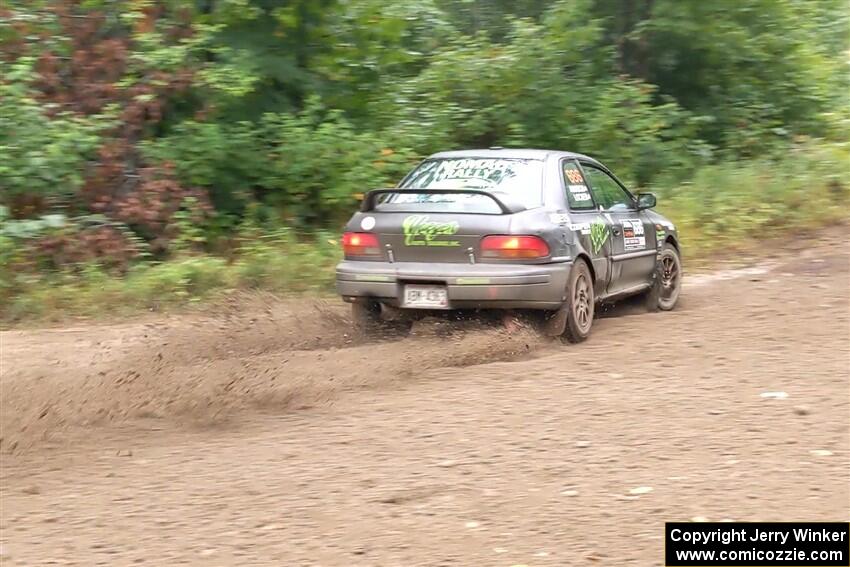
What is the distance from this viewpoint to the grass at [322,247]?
33.7ft

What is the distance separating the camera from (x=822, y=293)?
11.1 metres

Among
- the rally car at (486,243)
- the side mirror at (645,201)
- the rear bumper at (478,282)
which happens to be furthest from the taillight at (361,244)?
the side mirror at (645,201)

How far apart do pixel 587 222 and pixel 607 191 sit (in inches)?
39.7

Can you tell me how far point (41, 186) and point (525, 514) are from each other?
7986mm

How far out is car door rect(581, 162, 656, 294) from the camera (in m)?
9.52

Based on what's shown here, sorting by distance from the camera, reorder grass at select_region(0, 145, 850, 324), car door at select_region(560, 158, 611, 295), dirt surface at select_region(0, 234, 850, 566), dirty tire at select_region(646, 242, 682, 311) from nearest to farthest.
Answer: dirt surface at select_region(0, 234, 850, 566)
car door at select_region(560, 158, 611, 295)
grass at select_region(0, 145, 850, 324)
dirty tire at select_region(646, 242, 682, 311)

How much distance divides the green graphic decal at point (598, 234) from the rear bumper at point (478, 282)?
626 mm

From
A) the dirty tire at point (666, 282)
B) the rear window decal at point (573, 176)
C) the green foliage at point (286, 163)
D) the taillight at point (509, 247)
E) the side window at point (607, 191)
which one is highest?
the rear window decal at point (573, 176)

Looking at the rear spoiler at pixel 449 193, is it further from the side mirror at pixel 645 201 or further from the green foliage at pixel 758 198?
the green foliage at pixel 758 198

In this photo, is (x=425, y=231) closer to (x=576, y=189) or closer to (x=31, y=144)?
(x=576, y=189)

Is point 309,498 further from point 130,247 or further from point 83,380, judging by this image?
point 130,247

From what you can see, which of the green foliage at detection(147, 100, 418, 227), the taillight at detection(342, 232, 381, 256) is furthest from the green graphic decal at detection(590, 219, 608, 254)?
the green foliage at detection(147, 100, 418, 227)

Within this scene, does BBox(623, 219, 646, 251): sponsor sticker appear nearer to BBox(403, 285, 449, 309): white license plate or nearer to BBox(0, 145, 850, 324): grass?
BBox(403, 285, 449, 309): white license plate

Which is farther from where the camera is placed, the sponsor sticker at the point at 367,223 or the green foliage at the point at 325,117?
the green foliage at the point at 325,117
